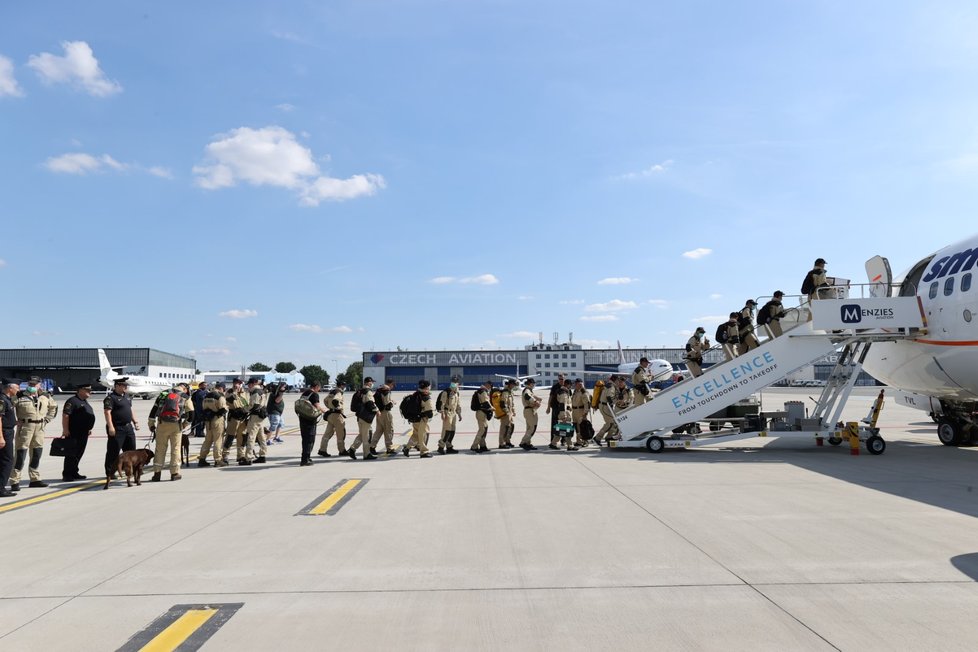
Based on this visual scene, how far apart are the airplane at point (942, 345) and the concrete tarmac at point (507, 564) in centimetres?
302

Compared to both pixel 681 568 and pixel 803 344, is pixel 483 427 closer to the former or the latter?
pixel 803 344

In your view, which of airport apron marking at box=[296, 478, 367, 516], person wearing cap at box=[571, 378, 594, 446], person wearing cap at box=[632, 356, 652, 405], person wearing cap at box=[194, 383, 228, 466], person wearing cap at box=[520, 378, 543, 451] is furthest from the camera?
person wearing cap at box=[571, 378, 594, 446]

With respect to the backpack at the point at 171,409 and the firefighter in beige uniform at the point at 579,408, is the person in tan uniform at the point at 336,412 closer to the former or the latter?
the backpack at the point at 171,409

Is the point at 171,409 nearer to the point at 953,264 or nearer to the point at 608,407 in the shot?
the point at 608,407

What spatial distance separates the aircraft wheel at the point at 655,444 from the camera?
46.2ft

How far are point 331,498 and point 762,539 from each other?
5.87m

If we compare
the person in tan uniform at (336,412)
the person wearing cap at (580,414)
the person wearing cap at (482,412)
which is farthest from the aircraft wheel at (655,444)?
the person in tan uniform at (336,412)

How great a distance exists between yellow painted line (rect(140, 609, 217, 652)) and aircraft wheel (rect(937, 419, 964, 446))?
1708cm

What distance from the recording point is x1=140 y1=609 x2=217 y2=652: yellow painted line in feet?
13.3

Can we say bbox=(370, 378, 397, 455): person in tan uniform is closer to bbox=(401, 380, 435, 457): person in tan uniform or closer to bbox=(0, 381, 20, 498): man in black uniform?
bbox=(401, 380, 435, 457): person in tan uniform

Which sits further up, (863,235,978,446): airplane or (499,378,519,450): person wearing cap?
(863,235,978,446): airplane

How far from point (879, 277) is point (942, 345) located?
111 inches

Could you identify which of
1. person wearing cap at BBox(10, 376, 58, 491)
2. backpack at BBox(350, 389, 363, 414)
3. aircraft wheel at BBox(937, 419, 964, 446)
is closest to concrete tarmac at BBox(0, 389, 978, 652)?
person wearing cap at BBox(10, 376, 58, 491)

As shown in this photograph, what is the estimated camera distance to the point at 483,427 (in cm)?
1517
